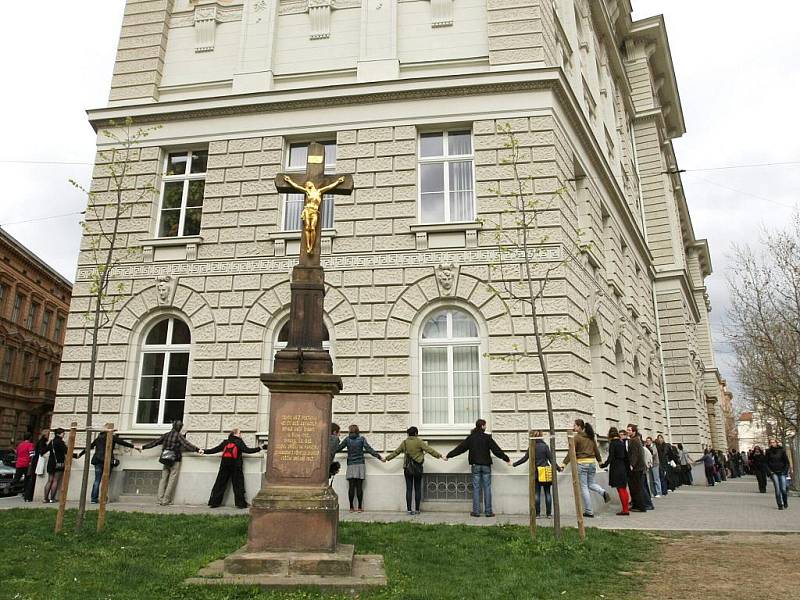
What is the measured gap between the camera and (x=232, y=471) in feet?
46.7

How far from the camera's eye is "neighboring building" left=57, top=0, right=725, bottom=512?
1466 cm

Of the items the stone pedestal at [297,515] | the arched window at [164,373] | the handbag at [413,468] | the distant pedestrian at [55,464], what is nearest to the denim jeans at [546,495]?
the handbag at [413,468]

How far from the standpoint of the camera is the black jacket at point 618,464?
14328 millimetres

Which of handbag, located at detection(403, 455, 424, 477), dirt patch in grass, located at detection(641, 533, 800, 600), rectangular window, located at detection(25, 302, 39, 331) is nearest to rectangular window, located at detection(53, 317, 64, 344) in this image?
rectangular window, located at detection(25, 302, 39, 331)

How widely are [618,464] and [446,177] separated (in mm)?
8032

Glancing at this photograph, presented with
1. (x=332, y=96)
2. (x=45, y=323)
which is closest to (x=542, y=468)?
(x=332, y=96)

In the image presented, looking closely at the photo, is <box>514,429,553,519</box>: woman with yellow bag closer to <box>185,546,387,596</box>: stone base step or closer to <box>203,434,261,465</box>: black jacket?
<box>185,546,387,596</box>: stone base step

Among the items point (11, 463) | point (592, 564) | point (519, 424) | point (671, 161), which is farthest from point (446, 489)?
point (671, 161)

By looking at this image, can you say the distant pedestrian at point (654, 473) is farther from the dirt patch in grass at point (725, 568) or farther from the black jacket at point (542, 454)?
the dirt patch in grass at point (725, 568)

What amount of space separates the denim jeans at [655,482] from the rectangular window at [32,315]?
45.8 m

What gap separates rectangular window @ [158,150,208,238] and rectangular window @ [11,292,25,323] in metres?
35.6

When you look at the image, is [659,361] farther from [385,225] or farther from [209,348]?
[209,348]

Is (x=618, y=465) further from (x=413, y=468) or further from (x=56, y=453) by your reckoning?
(x=56, y=453)

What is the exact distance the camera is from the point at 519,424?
1386cm
